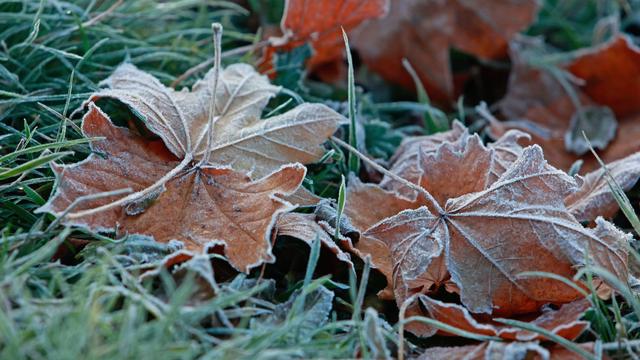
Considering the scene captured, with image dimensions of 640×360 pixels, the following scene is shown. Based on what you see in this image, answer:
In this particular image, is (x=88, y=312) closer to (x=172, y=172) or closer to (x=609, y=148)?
(x=172, y=172)

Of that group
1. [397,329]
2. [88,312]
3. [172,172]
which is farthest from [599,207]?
[88,312]

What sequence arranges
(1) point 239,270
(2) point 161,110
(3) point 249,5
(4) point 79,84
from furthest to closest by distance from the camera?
1. (3) point 249,5
2. (4) point 79,84
3. (2) point 161,110
4. (1) point 239,270

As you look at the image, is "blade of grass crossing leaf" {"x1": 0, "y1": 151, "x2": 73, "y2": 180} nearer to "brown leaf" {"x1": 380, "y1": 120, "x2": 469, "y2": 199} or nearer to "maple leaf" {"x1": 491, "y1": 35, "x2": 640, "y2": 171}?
"brown leaf" {"x1": 380, "y1": 120, "x2": 469, "y2": 199}

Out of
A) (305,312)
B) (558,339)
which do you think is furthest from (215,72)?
(558,339)

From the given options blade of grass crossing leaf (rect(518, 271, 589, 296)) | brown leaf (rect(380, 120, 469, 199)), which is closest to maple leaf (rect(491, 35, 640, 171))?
brown leaf (rect(380, 120, 469, 199))

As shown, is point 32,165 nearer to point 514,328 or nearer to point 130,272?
point 130,272

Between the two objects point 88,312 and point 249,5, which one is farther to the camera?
point 249,5
